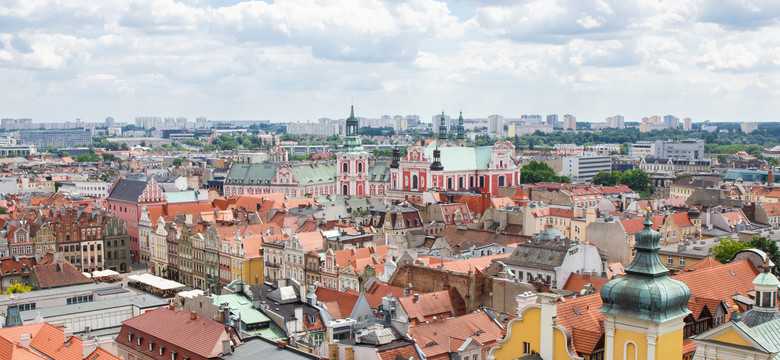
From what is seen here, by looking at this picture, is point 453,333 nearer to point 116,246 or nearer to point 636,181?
point 116,246

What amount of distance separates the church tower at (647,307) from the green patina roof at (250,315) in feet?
78.5

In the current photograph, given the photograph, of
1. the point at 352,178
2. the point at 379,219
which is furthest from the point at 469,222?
the point at 352,178

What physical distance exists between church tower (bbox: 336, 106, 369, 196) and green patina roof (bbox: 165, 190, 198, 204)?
44.6m

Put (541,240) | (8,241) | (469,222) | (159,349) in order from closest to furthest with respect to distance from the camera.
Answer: (159,349) → (541,240) → (8,241) → (469,222)

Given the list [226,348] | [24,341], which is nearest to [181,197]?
[24,341]

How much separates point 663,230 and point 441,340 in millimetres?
42321

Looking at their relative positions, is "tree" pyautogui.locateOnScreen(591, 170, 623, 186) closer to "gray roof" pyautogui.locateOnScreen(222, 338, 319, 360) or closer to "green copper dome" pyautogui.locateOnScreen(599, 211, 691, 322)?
"gray roof" pyautogui.locateOnScreen(222, 338, 319, 360)

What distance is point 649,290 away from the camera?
1046 inches

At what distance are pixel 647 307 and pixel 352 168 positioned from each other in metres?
132

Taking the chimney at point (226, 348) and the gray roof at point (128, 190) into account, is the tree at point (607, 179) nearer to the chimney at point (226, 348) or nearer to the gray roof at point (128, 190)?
the gray roof at point (128, 190)

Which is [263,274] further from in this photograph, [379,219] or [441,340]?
[441,340]

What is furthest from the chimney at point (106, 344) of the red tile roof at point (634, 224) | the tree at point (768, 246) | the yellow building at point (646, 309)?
the red tile roof at point (634, 224)

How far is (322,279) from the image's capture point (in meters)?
68.9

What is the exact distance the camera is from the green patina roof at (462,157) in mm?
145125
